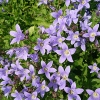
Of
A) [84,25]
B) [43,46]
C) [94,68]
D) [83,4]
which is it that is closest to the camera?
[43,46]

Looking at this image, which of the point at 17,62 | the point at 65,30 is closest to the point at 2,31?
the point at 17,62

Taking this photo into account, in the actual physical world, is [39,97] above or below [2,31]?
below

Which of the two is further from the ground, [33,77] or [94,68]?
[94,68]

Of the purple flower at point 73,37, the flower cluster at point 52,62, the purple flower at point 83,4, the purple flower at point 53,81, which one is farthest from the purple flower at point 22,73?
the purple flower at point 83,4

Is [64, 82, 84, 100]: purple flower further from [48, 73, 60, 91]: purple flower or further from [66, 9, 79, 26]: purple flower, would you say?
[66, 9, 79, 26]: purple flower

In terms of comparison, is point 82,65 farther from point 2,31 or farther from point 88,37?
point 2,31

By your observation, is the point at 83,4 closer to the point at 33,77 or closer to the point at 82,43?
the point at 82,43

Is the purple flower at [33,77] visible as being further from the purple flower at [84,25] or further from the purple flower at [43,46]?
the purple flower at [84,25]

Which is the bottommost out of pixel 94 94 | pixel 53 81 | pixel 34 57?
pixel 94 94

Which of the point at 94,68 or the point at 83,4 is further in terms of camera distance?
the point at 83,4

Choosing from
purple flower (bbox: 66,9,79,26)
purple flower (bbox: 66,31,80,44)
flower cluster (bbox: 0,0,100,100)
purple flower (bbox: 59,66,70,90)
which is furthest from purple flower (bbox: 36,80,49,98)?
purple flower (bbox: 66,9,79,26)

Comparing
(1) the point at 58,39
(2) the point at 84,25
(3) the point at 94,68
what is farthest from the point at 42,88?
(2) the point at 84,25
